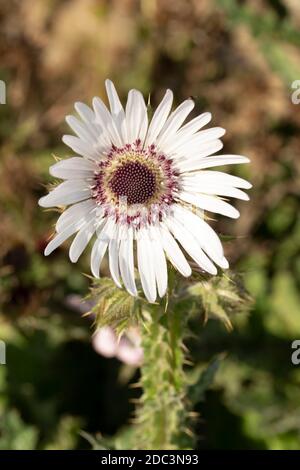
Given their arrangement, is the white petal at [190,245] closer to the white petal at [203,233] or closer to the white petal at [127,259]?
the white petal at [203,233]

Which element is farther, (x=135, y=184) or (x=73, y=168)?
(x=135, y=184)

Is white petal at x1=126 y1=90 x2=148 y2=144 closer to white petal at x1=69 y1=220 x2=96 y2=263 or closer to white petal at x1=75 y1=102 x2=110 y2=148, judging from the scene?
white petal at x1=75 y1=102 x2=110 y2=148

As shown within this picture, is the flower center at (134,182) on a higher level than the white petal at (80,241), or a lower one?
higher

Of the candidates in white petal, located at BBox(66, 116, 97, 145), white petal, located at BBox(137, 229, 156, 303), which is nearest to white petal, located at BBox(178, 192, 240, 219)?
white petal, located at BBox(137, 229, 156, 303)

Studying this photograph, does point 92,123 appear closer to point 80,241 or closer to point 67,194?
point 67,194

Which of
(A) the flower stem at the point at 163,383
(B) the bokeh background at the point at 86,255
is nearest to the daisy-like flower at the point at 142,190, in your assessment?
(A) the flower stem at the point at 163,383

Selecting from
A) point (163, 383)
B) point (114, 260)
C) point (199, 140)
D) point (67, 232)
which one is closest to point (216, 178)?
point (199, 140)
